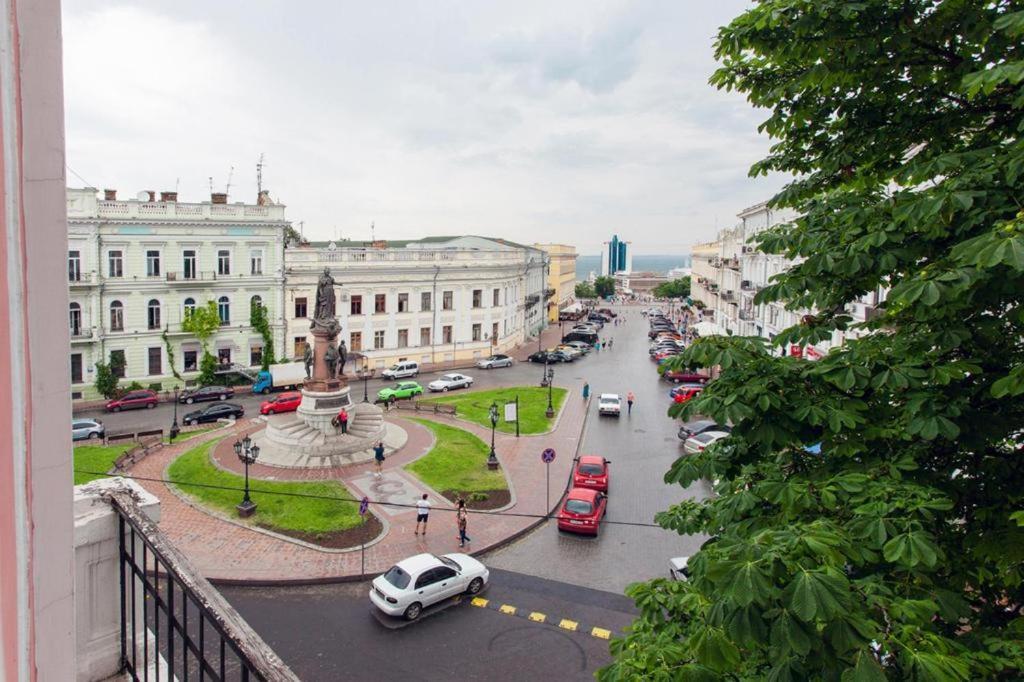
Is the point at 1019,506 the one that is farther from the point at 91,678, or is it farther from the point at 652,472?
the point at 652,472

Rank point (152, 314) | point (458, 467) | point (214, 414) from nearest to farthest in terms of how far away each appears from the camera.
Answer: point (458, 467) < point (214, 414) < point (152, 314)

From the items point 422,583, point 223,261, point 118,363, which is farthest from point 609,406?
point 118,363

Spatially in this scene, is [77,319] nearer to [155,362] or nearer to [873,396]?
[155,362]

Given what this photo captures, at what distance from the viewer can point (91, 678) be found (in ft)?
13.4

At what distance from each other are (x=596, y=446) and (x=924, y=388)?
A: 2228cm

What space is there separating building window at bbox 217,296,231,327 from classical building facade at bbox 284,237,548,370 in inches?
129

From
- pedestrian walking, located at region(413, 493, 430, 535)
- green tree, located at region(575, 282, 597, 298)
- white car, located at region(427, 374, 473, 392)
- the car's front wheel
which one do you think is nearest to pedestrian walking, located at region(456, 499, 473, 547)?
pedestrian walking, located at region(413, 493, 430, 535)

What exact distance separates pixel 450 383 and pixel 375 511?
19270 millimetres

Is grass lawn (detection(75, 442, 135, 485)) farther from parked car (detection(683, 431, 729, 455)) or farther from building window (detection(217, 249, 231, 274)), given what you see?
parked car (detection(683, 431, 729, 455))

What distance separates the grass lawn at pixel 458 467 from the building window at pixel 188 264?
1853cm

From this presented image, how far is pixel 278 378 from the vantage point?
1416 inches

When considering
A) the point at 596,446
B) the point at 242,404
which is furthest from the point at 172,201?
the point at 596,446

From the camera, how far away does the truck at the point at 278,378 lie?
118 ft

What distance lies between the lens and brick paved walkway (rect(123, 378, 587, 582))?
15.3 metres
